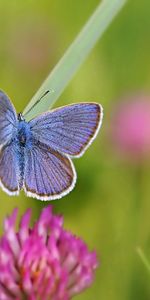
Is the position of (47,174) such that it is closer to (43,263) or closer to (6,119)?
(6,119)

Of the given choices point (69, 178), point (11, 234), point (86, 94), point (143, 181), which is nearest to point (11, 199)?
point (143, 181)

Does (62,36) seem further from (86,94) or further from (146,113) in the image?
(146,113)

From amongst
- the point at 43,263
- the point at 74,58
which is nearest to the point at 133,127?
the point at 74,58

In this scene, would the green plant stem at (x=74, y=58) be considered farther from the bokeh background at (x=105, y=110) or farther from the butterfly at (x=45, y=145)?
the bokeh background at (x=105, y=110)

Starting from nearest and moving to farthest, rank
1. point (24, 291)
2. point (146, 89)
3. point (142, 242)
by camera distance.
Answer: point (24, 291) → point (142, 242) → point (146, 89)

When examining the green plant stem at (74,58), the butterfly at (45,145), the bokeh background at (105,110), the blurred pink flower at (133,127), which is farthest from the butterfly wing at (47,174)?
the blurred pink flower at (133,127)
